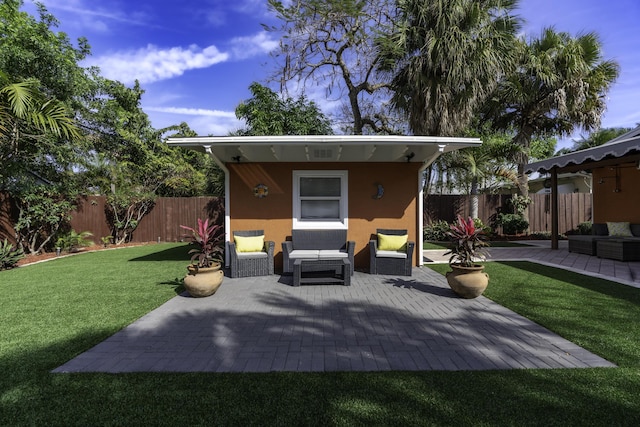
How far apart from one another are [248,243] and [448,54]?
24.1ft

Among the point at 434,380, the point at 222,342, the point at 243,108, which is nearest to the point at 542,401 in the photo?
the point at 434,380

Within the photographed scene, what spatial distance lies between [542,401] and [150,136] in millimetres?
18601

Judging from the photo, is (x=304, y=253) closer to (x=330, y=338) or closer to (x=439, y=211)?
(x=330, y=338)

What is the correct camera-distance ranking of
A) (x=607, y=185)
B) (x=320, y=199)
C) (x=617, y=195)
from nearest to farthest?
(x=320, y=199) < (x=617, y=195) < (x=607, y=185)

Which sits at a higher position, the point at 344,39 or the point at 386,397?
the point at 344,39

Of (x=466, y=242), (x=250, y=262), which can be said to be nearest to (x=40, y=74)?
(x=250, y=262)

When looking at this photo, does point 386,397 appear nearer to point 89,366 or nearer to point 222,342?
point 222,342

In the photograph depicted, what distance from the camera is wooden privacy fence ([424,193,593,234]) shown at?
46.2 ft

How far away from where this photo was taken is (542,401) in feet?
7.56

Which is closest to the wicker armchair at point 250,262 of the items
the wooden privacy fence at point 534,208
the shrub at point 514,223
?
the wooden privacy fence at point 534,208

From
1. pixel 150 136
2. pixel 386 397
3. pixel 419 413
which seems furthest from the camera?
pixel 150 136

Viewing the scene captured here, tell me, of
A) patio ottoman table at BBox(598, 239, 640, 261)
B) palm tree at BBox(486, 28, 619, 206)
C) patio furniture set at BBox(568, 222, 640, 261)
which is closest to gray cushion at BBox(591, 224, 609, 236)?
patio furniture set at BBox(568, 222, 640, 261)

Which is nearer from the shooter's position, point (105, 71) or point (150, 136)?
point (105, 71)

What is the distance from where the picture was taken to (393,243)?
7070mm
